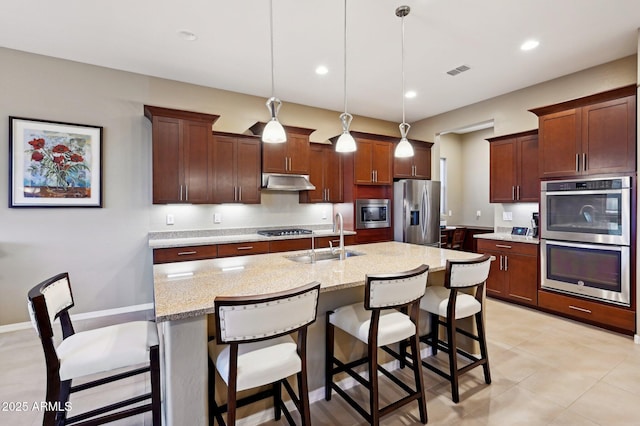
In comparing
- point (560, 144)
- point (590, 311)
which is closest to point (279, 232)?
point (560, 144)

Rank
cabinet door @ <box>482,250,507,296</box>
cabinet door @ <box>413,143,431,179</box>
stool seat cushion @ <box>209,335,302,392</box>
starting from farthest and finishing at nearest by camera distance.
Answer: cabinet door @ <box>413,143,431,179</box>
cabinet door @ <box>482,250,507,296</box>
stool seat cushion @ <box>209,335,302,392</box>

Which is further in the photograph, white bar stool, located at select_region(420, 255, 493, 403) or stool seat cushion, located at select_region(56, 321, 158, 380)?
white bar stool, located at select_region(420, 255, 493, 403)

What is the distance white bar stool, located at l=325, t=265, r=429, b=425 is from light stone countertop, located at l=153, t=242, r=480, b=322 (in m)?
0.21

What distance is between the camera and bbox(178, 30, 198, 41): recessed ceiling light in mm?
2867

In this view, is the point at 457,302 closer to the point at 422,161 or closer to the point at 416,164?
the point at 416,164

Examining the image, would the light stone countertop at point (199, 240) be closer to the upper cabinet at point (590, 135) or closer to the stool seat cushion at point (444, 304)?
the stool seat cushion at point (444, 304)

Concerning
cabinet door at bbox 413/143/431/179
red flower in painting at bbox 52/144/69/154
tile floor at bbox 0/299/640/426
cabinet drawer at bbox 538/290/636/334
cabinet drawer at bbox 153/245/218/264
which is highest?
cabinet door at bbox 413/143/431/179

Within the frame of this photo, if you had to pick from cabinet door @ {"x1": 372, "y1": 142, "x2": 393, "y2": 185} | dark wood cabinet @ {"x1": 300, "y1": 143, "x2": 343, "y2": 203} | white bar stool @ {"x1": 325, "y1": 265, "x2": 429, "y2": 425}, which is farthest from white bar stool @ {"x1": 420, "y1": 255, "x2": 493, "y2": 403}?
cabinet door @ {"x1": 372, "y1": 142, "x2": 393, "y2": 185}

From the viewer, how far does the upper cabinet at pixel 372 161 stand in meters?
4.88

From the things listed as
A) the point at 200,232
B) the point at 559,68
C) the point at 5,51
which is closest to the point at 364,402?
the point at 200,232

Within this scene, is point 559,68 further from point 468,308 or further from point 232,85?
point 232,85

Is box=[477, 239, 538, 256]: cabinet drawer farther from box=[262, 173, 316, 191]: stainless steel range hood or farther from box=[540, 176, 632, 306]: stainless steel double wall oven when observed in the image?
box=[262, 173, 316, 191]: stainless steel range hood

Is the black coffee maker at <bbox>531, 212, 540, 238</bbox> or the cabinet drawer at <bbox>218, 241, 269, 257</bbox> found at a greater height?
the black coffee maker at <bbox>531, 212, 540, 238</bbox>

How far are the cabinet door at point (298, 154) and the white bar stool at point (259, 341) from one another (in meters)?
3.16
